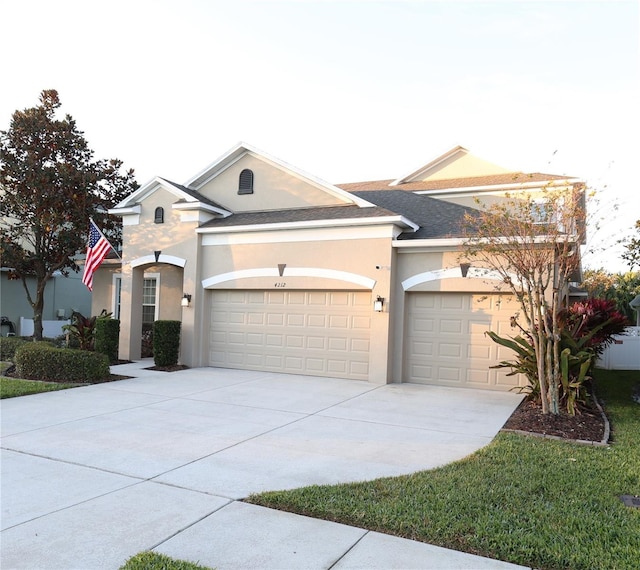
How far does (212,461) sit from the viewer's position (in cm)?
593

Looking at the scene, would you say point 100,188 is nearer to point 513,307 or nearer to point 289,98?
point 289,98

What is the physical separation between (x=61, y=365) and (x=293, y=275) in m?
5.72

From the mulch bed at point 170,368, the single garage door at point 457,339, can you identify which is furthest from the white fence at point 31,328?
the single garage door at point 457,339

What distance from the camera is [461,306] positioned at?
38.3ft

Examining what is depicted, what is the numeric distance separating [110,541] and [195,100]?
1302 centimetres

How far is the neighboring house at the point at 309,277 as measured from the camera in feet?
38.4

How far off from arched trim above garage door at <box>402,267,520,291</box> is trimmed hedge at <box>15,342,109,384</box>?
7.25 m

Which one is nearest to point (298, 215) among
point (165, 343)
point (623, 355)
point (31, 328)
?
point (165, 343)

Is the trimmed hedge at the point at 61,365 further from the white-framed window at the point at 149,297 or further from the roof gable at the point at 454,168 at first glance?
the roof gable at the point at 454,168

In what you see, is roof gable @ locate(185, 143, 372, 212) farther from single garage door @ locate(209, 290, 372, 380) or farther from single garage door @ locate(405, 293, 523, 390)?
single garage door @ locate(405, 293, 523, 390)

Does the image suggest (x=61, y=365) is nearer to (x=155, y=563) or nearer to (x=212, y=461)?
(x=212, y=461)

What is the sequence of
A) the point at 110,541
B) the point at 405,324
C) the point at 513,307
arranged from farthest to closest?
the point at 405,324 < the point at 513,307 < the point at 110,541

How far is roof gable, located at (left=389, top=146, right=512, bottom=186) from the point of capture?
18.4 metres

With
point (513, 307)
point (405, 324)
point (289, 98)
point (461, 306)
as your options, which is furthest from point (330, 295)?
point (289, 98)
